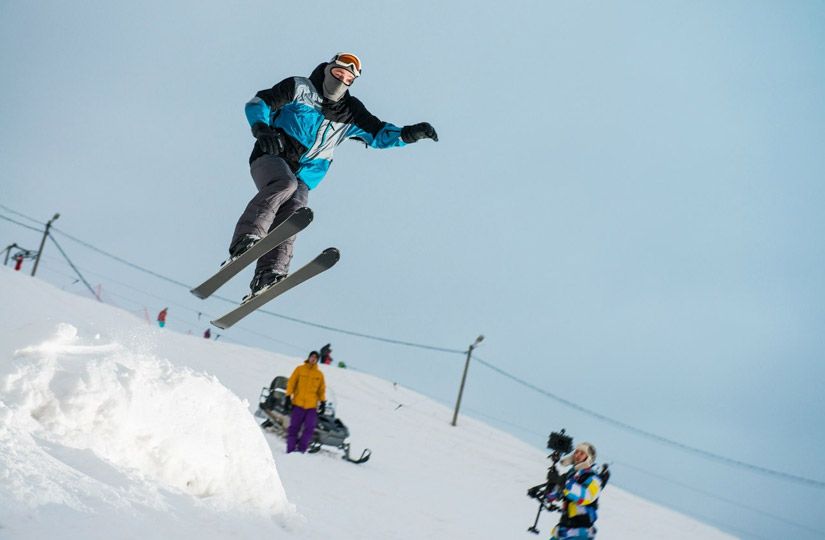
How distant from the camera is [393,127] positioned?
17.0 feet

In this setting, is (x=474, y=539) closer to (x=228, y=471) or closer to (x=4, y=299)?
(x=228, y=471)

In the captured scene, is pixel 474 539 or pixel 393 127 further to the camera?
pixel 474 539

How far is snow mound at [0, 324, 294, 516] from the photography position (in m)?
3.09

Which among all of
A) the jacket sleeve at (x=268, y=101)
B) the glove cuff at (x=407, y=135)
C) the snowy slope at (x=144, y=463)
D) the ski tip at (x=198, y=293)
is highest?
the glove cuff at (x=407, y=135)

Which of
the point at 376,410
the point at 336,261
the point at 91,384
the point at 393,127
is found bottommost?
the point at 376,410

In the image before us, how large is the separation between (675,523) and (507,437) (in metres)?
7.60

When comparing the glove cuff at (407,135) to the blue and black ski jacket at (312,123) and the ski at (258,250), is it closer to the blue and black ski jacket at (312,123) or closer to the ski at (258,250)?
the blue and black ski jacket at (312,123)

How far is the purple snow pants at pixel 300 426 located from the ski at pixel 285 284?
3.81 meters

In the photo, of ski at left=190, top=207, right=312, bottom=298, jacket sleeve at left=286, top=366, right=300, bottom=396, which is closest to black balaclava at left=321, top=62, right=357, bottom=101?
ski at left=190, top=207, right=312, bottom=298

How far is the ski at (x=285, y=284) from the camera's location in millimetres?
4918

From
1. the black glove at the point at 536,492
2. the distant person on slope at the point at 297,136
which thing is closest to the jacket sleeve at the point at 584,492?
the black glove at the point at 536,492

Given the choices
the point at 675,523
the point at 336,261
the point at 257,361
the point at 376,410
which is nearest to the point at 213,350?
the point at 257,361

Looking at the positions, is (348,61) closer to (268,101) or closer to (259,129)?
(268,101)

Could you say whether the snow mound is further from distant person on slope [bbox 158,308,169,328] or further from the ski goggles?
distant person on slope [bbox 158,308,169,328]
